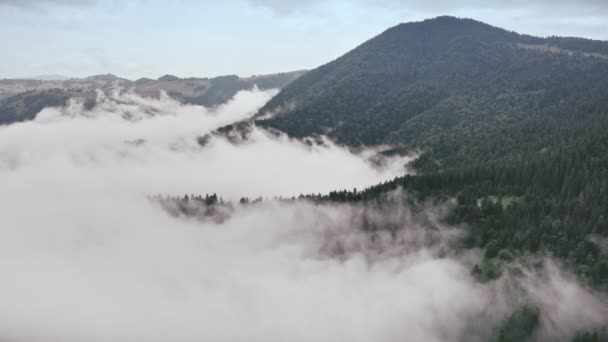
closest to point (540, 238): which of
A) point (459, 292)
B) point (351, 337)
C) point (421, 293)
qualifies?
point (459, 292)

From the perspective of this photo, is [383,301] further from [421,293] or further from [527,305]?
[527,305]

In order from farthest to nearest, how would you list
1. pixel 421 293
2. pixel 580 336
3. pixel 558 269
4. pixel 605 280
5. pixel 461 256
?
pixel 421 293, pixel 461 256, pixel 558 269, pixel 605 280, pixel 580 336

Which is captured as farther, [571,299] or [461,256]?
[461,256]

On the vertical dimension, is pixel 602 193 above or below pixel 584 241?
above

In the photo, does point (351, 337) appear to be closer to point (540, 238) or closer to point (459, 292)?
point (459, 292)

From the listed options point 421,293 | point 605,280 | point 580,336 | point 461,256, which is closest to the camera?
point 580,336

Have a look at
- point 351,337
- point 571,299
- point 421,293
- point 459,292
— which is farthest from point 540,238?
point 351,337

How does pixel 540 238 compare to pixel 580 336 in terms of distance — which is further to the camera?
pixel 540 238

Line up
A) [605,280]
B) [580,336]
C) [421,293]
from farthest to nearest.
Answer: [421,293], [605,280], [580,336]

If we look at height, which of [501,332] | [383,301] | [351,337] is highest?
[501,332]
